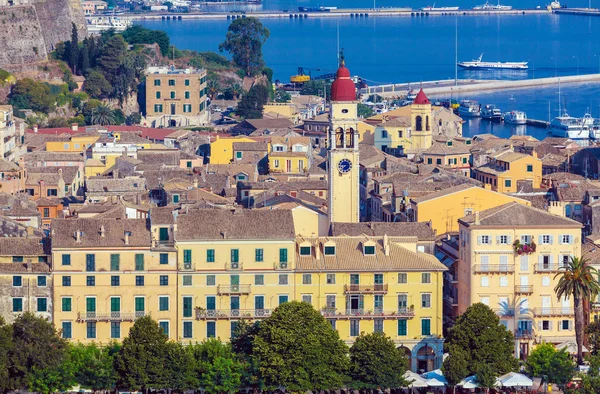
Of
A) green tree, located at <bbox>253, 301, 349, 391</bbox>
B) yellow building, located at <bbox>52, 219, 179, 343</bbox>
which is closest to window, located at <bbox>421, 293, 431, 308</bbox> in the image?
green tree, located at <bbox>253, 301, 349, 391</bbox>

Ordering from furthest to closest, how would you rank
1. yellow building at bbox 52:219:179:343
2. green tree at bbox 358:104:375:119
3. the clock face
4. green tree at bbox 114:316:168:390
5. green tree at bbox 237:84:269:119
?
green tree at bbox 358:104:375:119, green tree at bbox 237:84:269:119, the clock face, yellow building at bbox 52:219:179:343, green tree at bbox 114:316:168:390

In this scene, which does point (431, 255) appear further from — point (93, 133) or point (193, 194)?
point (93, 133)

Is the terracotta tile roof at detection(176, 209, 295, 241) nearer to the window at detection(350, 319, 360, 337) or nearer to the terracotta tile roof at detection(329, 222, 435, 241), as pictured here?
the window at detection(350, 319, 360, 337)

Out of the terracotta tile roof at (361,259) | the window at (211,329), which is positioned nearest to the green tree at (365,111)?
the terracotta tile roof at (361,259)

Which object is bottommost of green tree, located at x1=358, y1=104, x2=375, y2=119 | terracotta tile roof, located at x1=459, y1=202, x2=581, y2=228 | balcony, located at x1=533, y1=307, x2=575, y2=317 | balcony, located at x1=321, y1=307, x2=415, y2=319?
green tree, located at x1=358, y1=104, x2=375, y2=119

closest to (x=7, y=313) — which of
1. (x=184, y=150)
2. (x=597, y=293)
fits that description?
(x=597, y=293)

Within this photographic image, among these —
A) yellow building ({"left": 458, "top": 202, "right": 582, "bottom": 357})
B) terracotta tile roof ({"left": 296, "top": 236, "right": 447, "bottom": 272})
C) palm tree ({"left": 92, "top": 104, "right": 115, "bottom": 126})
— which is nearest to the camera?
terracotta tile roof ({"left": 296, "top": 236, "right": 447, "bottom": 272})

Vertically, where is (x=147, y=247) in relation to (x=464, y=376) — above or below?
above

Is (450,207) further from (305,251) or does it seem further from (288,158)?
(288,158)
